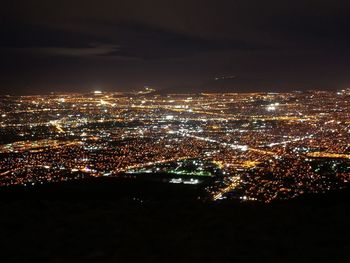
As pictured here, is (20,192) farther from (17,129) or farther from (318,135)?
(17,129)

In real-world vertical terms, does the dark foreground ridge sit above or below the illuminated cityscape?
→ above

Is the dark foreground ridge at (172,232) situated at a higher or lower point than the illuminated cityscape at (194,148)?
higher

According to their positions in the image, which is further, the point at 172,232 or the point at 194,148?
the point at 194,148

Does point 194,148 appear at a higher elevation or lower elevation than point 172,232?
lower

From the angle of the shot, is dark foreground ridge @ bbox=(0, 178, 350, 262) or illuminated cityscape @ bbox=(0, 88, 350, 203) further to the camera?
illuminated cityscape @ bbox=(0, 88, 350, 203)
